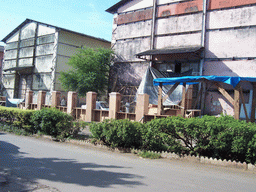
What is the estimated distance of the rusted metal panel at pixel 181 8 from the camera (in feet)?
68.6

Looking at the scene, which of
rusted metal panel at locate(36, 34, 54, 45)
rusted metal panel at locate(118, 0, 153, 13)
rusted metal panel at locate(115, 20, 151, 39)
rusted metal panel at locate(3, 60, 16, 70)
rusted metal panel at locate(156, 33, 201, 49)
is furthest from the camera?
rusted metal panel at locate(3, 60, 16, 70)

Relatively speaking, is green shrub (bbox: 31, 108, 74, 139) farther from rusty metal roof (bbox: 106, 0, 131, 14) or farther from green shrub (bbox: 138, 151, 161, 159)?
rusty metal roof (bbox: 106, 0, 131, 14)

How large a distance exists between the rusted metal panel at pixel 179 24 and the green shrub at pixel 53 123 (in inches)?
512

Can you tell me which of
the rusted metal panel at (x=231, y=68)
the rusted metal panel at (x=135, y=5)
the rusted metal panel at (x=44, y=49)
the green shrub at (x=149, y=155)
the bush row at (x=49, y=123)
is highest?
the rusted metal panel at (x=135, y=5)

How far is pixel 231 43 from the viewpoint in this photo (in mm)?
19172

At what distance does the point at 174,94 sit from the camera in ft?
67.3

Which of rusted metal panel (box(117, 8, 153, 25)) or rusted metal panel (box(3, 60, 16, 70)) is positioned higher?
rusted metal panel (box(117, 8, 153, 25))

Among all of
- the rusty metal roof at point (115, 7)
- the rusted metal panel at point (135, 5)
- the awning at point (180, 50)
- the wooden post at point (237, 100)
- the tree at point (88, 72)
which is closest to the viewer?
the wooden post at point (237, 100)

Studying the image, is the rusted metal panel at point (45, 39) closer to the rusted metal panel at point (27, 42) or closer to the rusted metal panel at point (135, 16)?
the rusted metal panel at point (27, 42)

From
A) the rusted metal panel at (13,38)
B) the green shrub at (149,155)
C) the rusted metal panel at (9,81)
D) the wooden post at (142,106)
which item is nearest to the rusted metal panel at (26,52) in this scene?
the rusted metal panel at (13,38)

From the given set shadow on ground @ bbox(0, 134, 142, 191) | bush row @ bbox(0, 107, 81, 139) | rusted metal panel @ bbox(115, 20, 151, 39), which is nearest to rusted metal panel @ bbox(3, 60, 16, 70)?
rusted metal panel @ bbox(115, 20, 151, 39)

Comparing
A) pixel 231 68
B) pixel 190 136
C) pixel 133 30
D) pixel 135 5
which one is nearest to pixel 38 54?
pixel 133 30

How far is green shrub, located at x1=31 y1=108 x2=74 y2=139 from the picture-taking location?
1261 centimetres

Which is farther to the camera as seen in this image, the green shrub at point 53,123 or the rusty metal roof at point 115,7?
the rusty metal roof at point 115,7
